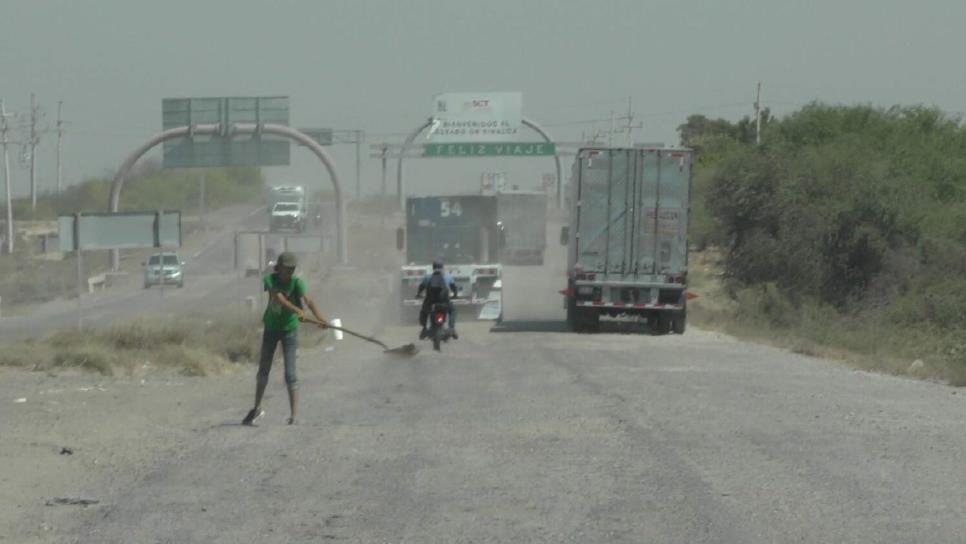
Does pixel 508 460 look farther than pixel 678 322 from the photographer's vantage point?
No

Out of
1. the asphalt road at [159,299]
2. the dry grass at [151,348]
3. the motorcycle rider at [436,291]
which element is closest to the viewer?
the dry grass at [151,348]

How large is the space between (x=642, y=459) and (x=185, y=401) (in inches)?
309

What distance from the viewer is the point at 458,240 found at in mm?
36906

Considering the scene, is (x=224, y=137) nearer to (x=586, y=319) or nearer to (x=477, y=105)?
(x=477, y=105)

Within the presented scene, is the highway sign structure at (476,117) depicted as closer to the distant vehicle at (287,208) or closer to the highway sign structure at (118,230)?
the highway sign structure at (118,230)

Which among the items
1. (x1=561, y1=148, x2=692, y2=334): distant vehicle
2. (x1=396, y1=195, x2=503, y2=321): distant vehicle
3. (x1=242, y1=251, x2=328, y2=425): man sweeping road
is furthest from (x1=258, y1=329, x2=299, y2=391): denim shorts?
(x1=396, y1=195, x2=503, y2=321): distant vehicle

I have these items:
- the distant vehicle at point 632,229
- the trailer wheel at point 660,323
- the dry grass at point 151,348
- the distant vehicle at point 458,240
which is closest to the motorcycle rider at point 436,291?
the dry grass at point 151,348

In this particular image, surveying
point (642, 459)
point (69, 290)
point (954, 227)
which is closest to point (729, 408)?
point (642, 459)

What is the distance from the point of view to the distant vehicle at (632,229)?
1179 inches

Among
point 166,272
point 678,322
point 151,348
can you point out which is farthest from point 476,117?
point 151,348

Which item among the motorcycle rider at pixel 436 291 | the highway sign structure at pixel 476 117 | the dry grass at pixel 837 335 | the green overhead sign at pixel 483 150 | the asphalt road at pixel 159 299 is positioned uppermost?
the highway sign structure at pixel 476 117

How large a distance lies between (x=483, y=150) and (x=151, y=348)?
31.9m

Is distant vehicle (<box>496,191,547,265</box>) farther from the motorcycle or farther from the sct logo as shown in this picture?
the motorcycle

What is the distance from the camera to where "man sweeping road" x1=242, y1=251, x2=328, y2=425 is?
1445 cm
